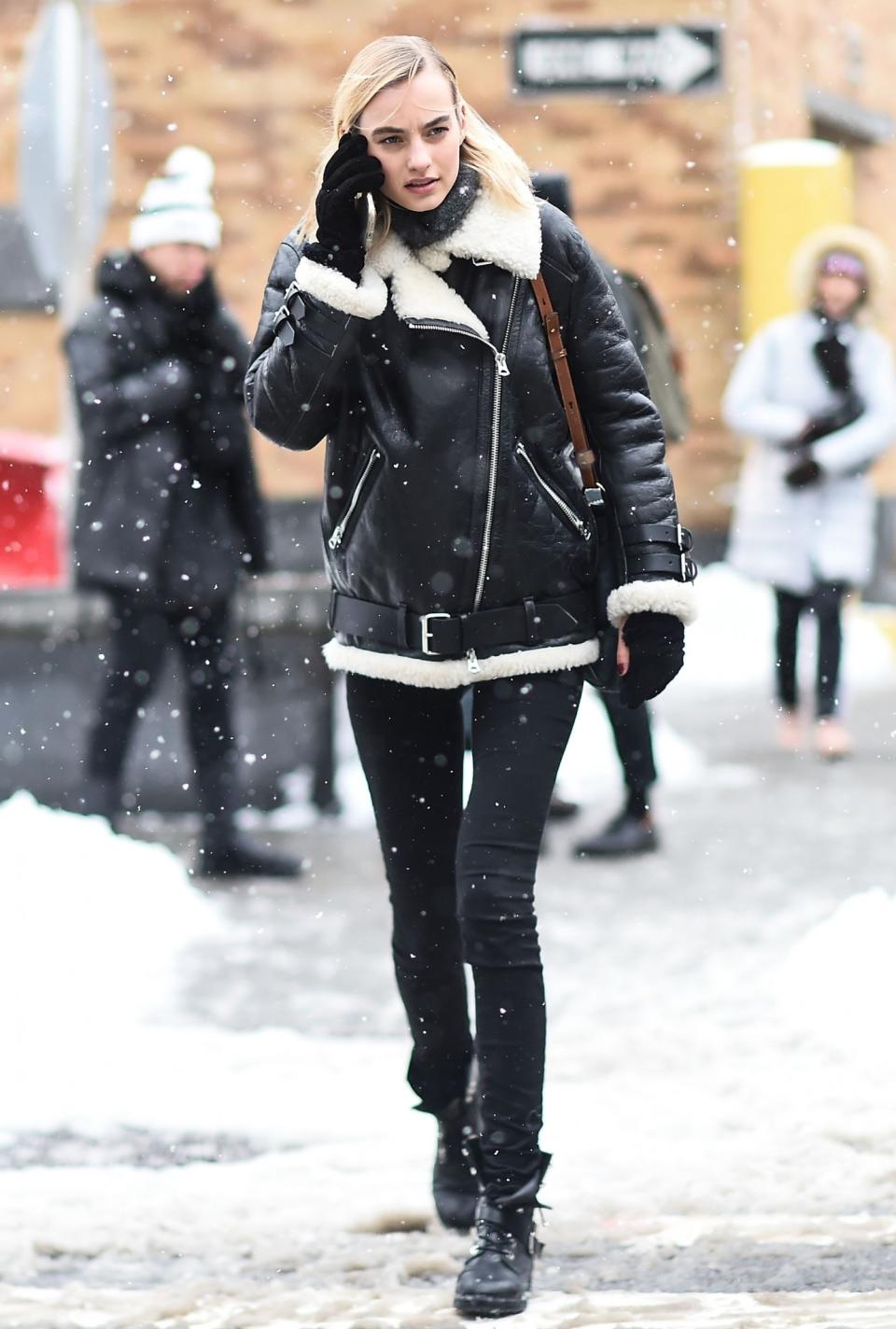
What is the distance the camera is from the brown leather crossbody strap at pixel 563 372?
336 centimetres

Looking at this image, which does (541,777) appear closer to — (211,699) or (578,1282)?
(578,1282)

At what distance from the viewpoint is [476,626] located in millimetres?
3395

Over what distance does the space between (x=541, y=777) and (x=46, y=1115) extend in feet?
5.15

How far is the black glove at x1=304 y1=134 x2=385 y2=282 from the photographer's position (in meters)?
3.19

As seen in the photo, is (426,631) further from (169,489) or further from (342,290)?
(169,489)

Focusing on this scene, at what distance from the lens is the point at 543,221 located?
3393mm

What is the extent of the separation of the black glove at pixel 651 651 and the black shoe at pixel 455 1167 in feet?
2.60

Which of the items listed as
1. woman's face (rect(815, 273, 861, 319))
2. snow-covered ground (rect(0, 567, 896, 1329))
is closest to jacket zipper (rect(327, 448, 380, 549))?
snow-covered ground (rect(0, 567, 896, 1329))

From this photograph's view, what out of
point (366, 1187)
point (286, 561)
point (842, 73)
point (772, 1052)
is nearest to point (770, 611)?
point (286, 561)

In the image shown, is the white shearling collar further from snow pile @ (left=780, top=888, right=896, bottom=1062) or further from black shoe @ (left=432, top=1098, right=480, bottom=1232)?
snow pile @ (left=780, top=888, right=896, bottom=1062)

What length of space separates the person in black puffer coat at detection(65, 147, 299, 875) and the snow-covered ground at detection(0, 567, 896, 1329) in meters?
0.38

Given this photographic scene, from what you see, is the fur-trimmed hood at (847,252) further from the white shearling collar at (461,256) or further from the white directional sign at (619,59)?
the white shearling collar at (461,256)

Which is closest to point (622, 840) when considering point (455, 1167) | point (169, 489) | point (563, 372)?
point (169, 489)

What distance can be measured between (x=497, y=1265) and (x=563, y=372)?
4.43ft
